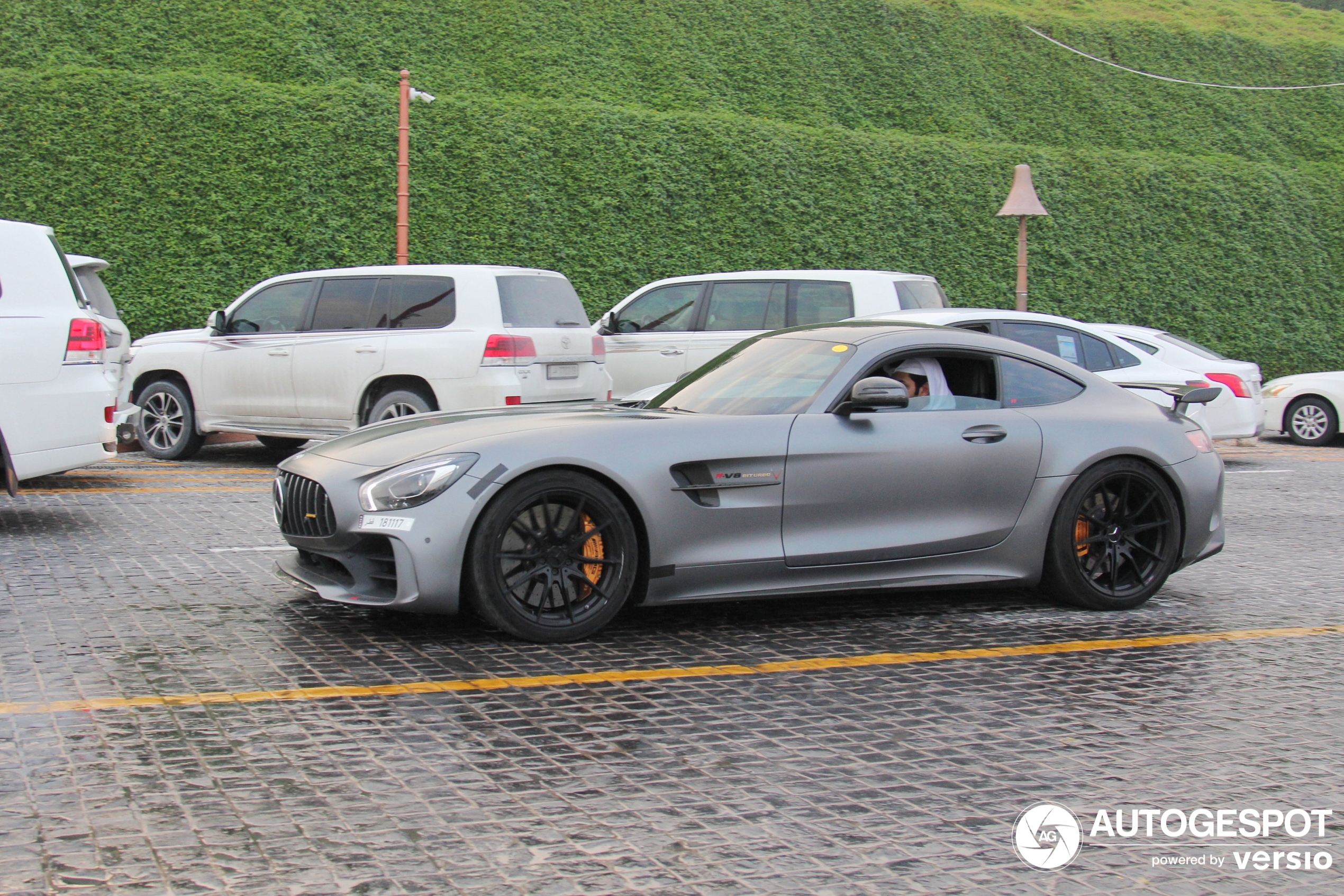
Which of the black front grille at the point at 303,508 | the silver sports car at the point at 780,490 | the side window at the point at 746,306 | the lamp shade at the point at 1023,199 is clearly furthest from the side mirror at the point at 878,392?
the lamp shade at the point at 1023,199

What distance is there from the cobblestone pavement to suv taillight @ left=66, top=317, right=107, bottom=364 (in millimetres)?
2040

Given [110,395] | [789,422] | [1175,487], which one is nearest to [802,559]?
[789,422]

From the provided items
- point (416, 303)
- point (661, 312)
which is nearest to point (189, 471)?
point (416, 303)

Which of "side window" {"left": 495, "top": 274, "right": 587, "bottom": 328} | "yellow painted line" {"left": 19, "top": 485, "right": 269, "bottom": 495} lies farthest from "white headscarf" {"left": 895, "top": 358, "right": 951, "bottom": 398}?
"yellow painted line" {"left": 19, "top": 485, "right": 269, "bottom": 495}

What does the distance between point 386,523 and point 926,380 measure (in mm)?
2815

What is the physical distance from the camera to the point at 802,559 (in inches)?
236

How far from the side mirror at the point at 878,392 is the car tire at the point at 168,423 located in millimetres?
8780

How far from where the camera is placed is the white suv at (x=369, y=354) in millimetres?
11578

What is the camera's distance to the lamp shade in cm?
1989

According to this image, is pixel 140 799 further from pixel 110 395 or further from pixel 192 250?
pixel 192 250

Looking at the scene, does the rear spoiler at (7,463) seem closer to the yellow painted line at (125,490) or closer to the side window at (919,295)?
the yellow painted line at (125,490)

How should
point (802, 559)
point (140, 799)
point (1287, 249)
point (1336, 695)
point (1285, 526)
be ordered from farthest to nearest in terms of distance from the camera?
point (1287, 249) → point (1285, 526) → point (802, 559) → point (1336, 695) → point (140, 799)

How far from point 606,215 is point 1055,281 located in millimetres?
9425

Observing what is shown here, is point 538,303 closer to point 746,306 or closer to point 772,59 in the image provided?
point 746,306
